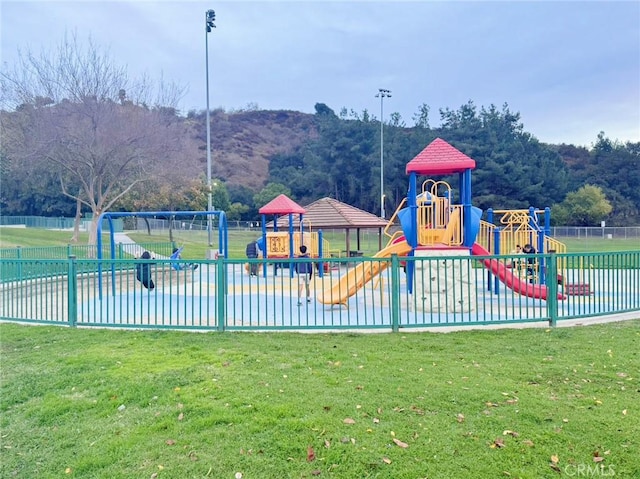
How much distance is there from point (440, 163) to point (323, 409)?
8.77m

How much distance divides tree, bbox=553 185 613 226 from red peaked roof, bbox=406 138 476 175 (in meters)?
50.1

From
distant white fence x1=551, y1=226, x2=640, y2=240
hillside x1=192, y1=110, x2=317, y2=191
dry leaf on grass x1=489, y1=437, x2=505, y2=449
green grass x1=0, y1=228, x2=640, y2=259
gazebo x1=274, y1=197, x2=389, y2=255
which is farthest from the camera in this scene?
hillside x1=192, y1=110, x2=317, y2=191

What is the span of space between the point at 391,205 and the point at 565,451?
68.5 metres

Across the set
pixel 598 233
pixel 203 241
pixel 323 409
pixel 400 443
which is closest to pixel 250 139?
pixel 203 241

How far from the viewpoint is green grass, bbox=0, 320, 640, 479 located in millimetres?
3746

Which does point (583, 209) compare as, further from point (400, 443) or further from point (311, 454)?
point (311, 454)

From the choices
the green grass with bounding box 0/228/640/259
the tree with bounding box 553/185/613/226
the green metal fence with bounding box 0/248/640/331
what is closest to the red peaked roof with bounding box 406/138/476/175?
the green metal fence with bounding box 0/248/640/331

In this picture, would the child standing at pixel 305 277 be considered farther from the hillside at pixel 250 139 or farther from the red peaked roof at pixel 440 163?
the hillside at pixel 250 139

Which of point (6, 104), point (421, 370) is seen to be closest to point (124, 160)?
point (6, 104)

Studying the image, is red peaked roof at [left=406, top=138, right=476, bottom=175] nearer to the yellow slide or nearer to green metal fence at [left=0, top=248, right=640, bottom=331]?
green metal fence at [left=0, top=248, right=640, bottom=331]

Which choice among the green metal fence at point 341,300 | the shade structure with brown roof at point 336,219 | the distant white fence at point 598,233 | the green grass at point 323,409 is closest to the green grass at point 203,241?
the distant white fence at point 598,233

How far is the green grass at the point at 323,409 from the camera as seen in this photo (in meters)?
3.75

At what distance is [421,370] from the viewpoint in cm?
586

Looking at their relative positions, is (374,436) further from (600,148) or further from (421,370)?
(600,148)
